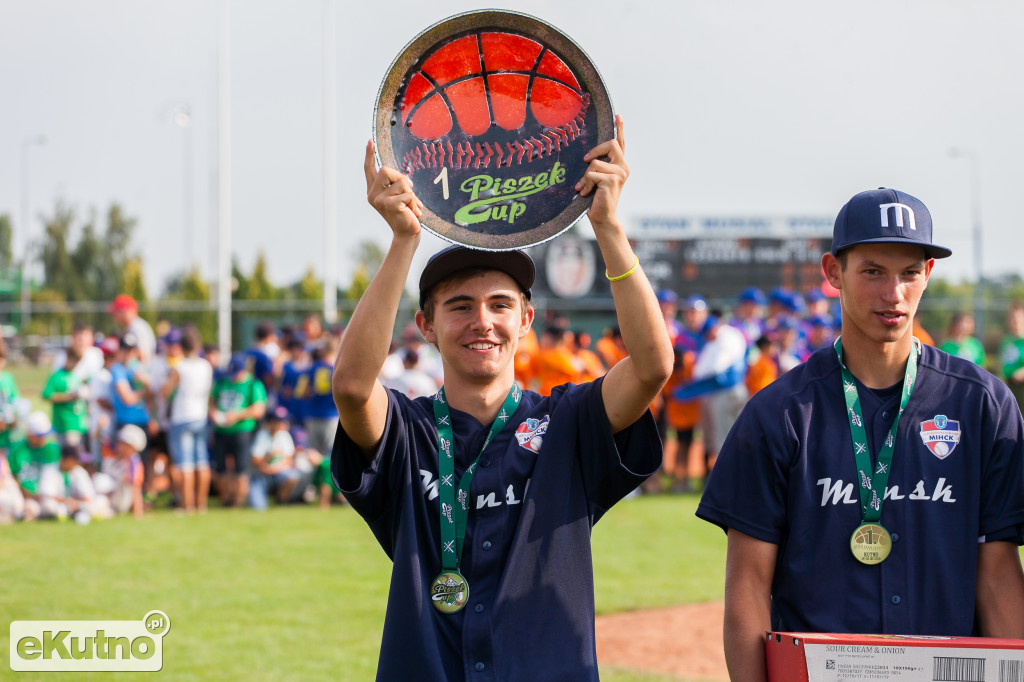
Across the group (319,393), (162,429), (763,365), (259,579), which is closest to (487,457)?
(259,579)

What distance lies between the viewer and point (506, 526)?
3062 mm

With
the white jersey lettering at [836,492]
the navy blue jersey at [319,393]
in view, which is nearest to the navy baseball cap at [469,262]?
the white jersey lettering at [836,492]

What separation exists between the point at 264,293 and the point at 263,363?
79.8 feet

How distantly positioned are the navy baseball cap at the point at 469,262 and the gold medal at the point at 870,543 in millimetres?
1243

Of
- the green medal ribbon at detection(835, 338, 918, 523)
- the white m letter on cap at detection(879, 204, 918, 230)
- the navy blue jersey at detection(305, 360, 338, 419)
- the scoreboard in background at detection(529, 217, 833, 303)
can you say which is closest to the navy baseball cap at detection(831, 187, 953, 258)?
the white m letter on cap at detection(879, 204, 918, 230)

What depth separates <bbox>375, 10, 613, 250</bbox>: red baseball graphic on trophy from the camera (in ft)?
9.76

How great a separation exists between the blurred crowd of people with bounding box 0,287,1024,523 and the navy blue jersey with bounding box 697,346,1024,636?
395 inches

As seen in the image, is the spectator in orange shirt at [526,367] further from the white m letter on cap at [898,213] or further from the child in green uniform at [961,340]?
the white m letter on cap at [898,213]

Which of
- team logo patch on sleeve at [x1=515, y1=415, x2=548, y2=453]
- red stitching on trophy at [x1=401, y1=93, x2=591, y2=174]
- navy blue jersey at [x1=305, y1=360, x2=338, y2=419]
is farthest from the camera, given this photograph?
navy blue jersey at [x1=305, y1=360, x2=338, y2=419]

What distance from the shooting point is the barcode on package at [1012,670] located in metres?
2.52

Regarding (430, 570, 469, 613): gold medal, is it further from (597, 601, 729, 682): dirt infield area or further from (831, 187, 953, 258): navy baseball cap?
(597, 601, 729, 682): dirt infield area

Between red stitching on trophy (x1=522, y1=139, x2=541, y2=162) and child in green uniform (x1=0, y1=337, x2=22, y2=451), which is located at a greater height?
red stitching on trophy (x1=522, y1=139, x2=541, y2=162)

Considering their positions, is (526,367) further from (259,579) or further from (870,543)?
(870,543)

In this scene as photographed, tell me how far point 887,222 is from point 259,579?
7751 mm
